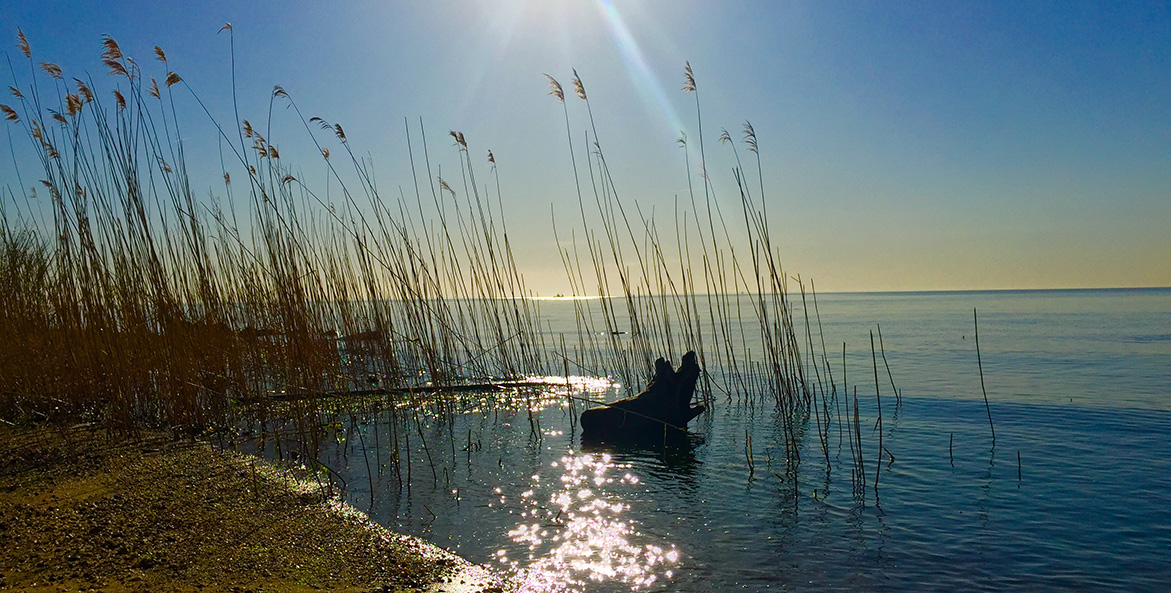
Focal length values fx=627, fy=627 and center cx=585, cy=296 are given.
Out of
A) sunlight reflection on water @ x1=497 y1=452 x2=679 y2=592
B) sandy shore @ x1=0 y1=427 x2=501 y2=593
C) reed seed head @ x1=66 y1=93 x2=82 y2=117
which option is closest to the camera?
sandy shore @ x1=0 y1=427 x2=501 y2=593

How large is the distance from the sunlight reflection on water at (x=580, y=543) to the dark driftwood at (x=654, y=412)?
947 mm

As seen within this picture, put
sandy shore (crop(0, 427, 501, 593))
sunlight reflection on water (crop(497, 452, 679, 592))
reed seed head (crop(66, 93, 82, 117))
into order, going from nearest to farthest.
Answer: sandy shore (crop(0, 427, 501, 593)) < sunlight reflection on water (crop(497, 452, 679, 592)) < reed seed head (crop(66, 93, 82, 117))

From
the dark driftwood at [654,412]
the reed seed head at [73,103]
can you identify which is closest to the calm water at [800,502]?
the dark driftwood at [654,412]

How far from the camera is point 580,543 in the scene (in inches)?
85.6

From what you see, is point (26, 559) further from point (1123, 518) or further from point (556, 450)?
point (1123, 518)

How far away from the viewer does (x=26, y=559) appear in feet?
5.65

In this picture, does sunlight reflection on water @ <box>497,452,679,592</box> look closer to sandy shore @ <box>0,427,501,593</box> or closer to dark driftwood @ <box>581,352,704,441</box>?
sandy shore @ <box>0,427,501,593</box>

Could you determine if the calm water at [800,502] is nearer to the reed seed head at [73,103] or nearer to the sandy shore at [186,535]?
the sandy shore at [186,535]

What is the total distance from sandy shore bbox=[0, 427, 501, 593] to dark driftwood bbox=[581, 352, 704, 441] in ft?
5.85

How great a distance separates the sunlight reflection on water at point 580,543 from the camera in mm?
1914

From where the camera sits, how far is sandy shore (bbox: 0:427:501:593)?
5.60 ft

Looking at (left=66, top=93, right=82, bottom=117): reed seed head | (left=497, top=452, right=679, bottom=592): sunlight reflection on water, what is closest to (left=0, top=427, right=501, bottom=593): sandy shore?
(left=497, top=452, right=679, bottom=592): sunlight reflection on water

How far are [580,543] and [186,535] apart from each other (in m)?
1.27

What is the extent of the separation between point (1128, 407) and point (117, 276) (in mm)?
6833
